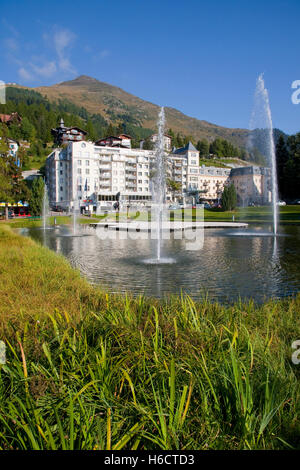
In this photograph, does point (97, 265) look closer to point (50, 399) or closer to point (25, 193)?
point (50, 399)

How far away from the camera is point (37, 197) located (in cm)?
5325

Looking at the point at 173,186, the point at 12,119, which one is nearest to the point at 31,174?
the point at 12,119

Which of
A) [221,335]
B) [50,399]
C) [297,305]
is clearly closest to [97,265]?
[297,305]

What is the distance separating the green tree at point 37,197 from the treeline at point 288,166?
48757 millimetres

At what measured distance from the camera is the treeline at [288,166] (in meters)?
69.8

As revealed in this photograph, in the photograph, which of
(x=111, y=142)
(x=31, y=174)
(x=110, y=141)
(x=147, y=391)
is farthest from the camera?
(x=110, y=141)

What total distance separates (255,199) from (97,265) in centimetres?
9229

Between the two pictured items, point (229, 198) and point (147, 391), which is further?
point (229, 198)

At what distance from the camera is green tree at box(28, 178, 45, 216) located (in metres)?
52.7

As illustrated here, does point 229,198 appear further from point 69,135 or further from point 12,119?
point 12,119

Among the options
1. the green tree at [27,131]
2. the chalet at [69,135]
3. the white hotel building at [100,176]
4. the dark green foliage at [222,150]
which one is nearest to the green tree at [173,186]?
the white hotel building at [100,176]

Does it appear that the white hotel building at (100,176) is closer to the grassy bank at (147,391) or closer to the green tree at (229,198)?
the green tree at (229,198)

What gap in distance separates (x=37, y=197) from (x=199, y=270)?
4597 cm

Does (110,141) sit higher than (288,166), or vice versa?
(110,141)
